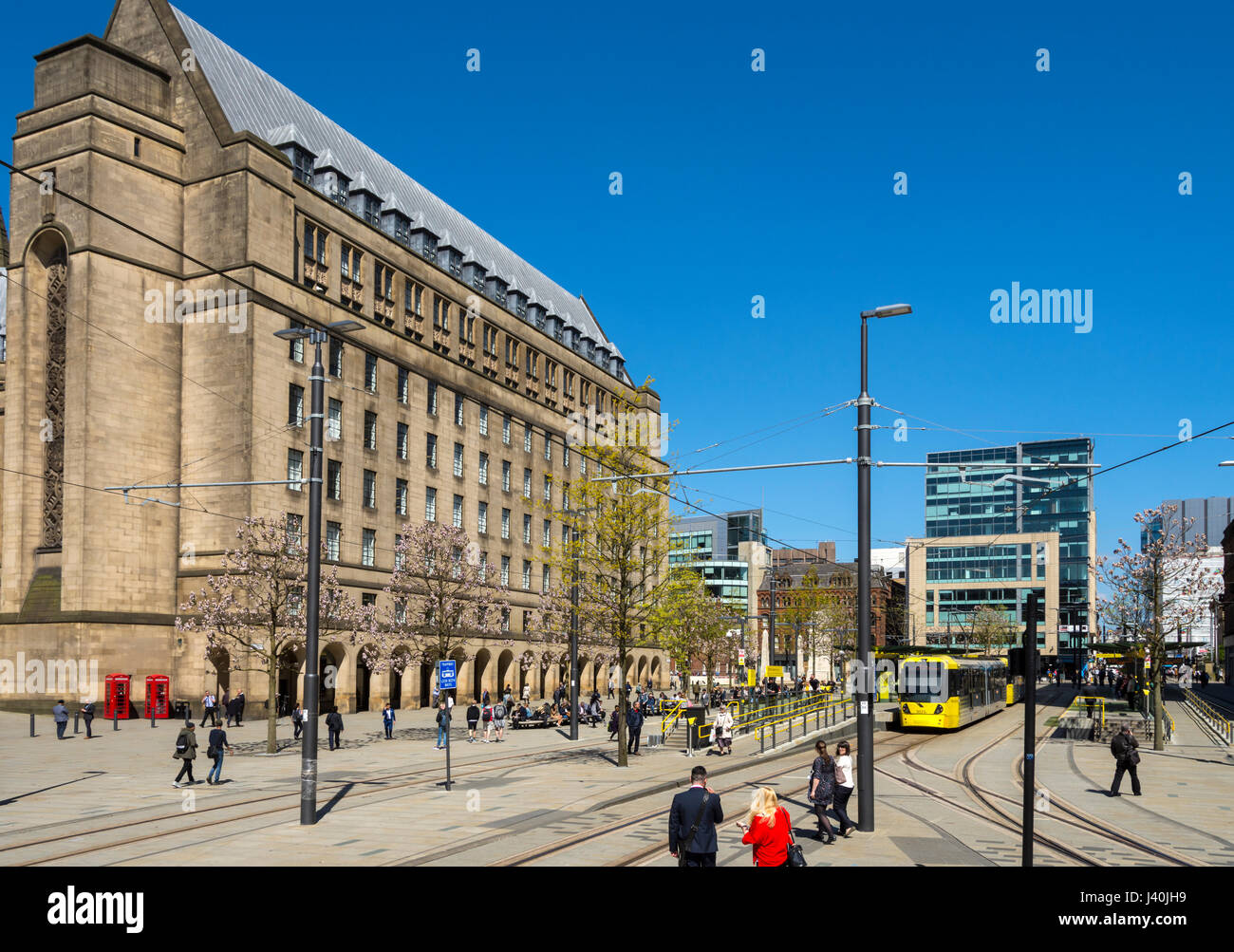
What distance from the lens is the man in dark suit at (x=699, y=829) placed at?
1118 cm

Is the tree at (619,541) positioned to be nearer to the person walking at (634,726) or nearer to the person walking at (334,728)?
the person walking at (634,726)

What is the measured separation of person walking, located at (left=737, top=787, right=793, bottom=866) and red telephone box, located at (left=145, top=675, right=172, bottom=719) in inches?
1690

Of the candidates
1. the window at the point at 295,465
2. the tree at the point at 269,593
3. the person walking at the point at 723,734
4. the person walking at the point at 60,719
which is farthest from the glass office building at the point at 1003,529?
the person walking at the point at 60,719

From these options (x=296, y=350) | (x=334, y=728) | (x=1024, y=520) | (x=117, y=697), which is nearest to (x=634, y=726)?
(x=334, y=728)

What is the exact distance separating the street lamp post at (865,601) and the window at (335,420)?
43.1m

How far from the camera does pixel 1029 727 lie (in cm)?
1364

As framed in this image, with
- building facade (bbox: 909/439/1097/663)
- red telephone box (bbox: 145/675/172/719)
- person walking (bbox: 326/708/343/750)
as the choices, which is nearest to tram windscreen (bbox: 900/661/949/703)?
person walking (bbox: 326/708/343/750)

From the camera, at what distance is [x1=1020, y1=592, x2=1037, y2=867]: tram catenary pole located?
13477mm

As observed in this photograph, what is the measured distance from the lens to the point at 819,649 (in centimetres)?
10900

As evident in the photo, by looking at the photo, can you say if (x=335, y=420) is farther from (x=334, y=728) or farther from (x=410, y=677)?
(x=334, y=728)

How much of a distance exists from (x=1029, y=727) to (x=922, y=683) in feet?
105
